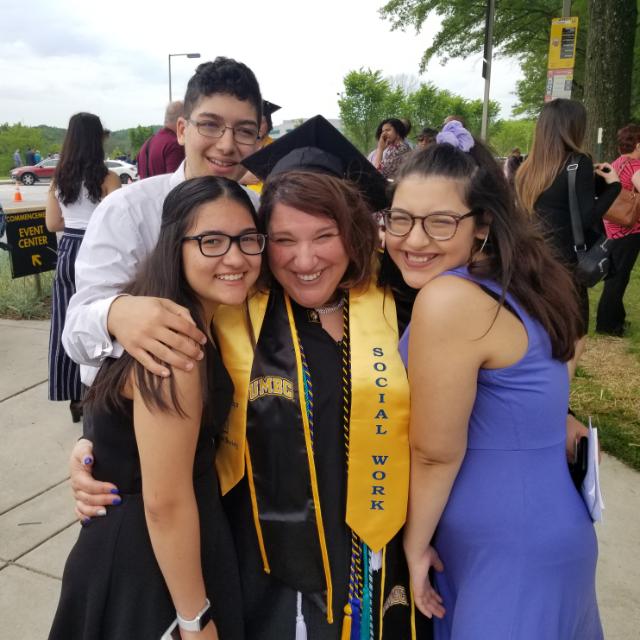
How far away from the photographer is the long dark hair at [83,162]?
410cm

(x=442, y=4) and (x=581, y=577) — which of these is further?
(x=442, y=4)

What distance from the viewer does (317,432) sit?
4.89 feet

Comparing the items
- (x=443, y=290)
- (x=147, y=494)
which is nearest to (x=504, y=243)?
(x=443, y=290)

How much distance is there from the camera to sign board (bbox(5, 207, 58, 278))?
19.9ft

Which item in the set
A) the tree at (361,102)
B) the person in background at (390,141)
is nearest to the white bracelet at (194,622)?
the person in background at (390,141)

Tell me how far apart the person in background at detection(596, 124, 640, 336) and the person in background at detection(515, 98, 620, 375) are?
6.11 feet

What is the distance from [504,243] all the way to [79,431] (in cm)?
353

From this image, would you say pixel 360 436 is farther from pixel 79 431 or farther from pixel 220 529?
pixel 79 431

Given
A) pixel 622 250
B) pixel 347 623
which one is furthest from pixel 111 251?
pixel 622 250

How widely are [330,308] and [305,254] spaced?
0.70ft

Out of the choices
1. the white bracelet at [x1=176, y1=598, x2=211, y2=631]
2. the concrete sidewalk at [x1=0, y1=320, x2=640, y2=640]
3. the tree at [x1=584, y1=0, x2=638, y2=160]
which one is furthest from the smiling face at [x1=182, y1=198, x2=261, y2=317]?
the tree at [x1=584, y1=0, x2=638, y2=160]

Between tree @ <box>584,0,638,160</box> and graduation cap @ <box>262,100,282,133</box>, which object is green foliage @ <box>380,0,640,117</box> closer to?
tree @ <box>584,0,638,160</box>

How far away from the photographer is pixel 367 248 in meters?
1.66

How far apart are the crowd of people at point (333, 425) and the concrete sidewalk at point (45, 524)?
3.84ft
